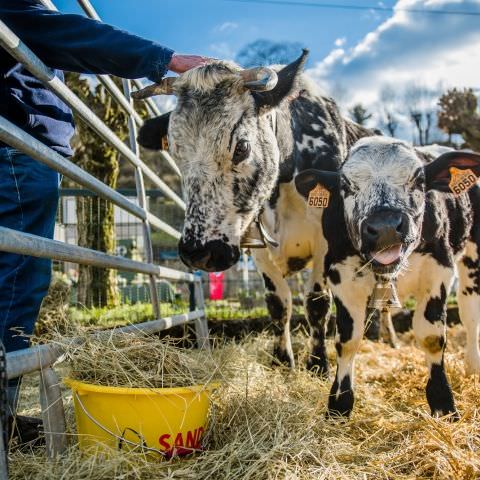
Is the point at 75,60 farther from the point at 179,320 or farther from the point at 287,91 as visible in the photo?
the point at 179,320

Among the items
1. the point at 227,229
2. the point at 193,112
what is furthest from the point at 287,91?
the point at 227,229

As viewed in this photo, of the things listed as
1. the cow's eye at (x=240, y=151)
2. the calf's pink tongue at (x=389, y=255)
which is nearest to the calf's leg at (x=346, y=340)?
the calf's pink tongue at (x=389, y=255)

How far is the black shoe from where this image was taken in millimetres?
2199

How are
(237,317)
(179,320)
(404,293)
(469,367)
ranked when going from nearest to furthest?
1. (404,293)
2. (179,320)
3. (469,367)
4. (237,317)

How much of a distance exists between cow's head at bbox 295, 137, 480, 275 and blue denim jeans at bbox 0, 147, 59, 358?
4.73ft

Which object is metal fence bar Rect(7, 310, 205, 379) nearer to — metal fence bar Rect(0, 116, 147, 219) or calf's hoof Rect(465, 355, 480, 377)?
metal fence bar Rect(0, 116, 147, 219)

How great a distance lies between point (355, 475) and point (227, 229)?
135 centimetres

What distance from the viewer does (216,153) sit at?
3.02 metres

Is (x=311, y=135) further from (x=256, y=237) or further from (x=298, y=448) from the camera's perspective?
(x=298, y=448)

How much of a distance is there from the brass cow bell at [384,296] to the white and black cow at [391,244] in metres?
0.04

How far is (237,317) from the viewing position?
319 inches

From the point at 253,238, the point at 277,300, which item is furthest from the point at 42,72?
the point at 277,300

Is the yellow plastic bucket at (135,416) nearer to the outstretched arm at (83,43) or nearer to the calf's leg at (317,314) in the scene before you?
the outstretched arm at (83,43)

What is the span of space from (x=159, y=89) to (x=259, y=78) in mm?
514
